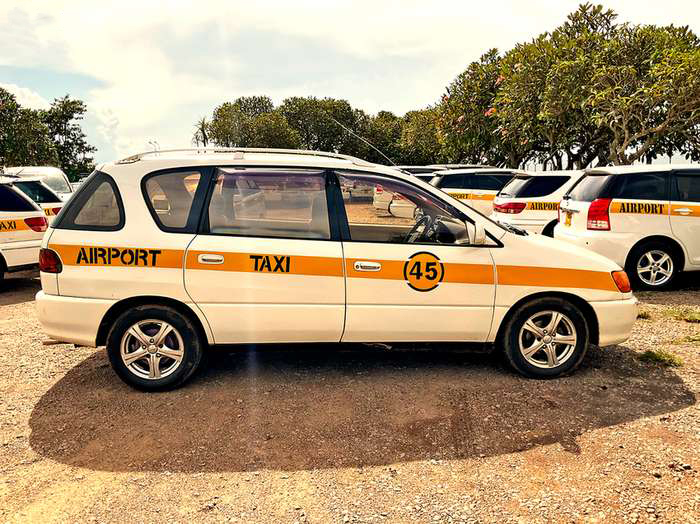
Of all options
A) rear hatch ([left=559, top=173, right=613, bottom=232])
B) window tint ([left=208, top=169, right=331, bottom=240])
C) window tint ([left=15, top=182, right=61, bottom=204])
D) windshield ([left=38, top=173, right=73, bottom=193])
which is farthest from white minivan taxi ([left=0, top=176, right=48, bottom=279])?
rear hatch ([left=559, top=173, right=613, bottom=232])

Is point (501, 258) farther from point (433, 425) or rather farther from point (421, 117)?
point (421, 117)

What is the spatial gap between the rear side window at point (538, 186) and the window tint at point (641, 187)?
2173mm

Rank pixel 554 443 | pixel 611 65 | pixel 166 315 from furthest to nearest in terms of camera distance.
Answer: pixel 611 65
pixel 166 315
pixel 554 443

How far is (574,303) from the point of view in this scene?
13.9ft

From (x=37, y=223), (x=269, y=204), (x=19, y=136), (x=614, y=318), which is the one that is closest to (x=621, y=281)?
(x=614, y=318)

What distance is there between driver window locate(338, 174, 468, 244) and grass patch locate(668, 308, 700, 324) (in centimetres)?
361

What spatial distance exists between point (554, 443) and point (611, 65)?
21221 mm

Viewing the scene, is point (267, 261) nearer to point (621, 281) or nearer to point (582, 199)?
point (621, 281)

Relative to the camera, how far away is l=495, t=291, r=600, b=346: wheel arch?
163 inches

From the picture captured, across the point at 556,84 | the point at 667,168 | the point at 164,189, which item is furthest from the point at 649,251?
the point at 556,84

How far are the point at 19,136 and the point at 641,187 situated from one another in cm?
4092

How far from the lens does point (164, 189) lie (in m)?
4.02

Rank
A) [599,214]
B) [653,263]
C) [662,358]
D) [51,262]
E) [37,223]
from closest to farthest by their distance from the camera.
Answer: [51,262], [662,358], [599,214], [653,263], [37,223]

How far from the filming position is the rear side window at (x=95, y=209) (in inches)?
155
